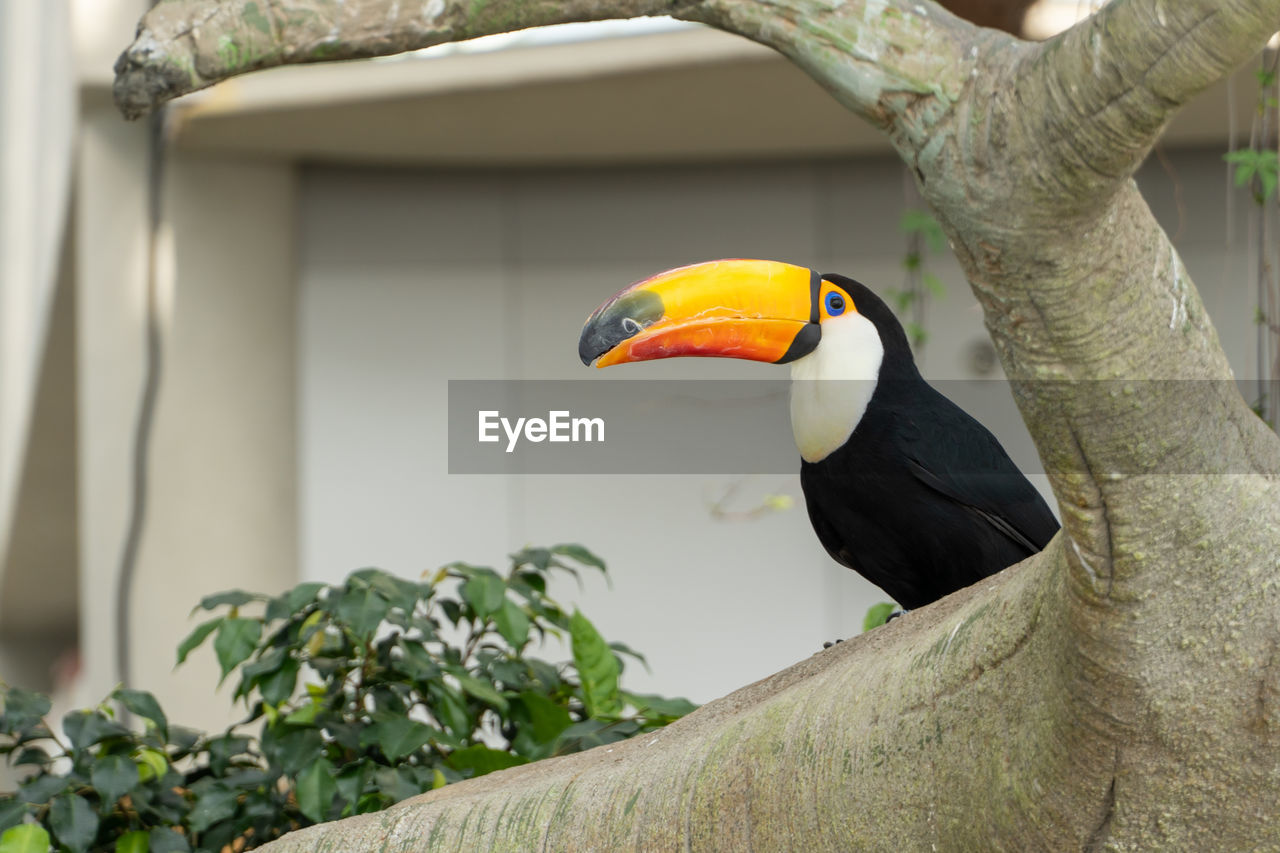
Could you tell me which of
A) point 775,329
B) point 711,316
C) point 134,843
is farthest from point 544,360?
point 711,316

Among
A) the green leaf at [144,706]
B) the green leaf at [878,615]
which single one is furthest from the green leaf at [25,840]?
the green leaf at [878,615]

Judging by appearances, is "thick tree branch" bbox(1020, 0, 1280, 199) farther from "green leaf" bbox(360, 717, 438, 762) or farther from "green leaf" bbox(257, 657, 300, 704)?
"green leaf" bbox(257, 657, 300, 704)

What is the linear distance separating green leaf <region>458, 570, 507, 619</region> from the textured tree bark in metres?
0.93

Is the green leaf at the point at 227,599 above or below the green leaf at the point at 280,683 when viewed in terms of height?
above

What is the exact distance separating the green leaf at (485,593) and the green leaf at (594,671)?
0.49ft

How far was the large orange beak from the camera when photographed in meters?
1.19

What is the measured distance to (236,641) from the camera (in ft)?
5.81

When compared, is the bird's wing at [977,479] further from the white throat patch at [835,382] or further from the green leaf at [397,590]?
the green leaf at [397,590]

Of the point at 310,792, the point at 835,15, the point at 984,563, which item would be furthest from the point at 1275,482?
the point at 310,792

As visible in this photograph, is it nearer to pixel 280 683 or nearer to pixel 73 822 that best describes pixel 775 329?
pixel 280 683

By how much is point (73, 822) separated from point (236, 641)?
305 millimetres

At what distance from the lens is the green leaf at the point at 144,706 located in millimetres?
1792

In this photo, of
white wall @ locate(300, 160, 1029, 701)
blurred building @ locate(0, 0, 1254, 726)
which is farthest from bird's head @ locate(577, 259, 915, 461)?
white wall @ locate(300, 160, 1029, 701)

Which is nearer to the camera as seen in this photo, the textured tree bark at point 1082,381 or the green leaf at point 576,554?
the textured tree bark at point 1082,381
